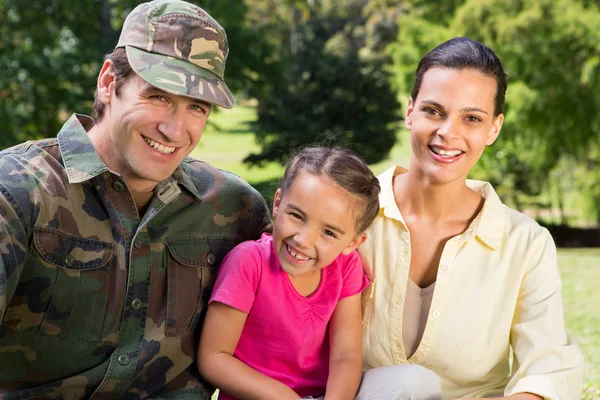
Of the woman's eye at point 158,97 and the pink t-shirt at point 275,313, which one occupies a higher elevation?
the woman's eye at point 158,97

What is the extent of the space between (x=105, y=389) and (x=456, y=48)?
1667 mm

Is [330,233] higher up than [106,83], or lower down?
lower down

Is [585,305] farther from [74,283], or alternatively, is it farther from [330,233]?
[74,283]

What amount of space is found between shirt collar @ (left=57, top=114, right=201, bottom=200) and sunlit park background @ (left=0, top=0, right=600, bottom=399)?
9.05m

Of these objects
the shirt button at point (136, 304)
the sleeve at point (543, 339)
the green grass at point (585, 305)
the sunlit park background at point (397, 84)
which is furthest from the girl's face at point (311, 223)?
the sunlit park background at point (397, 84)

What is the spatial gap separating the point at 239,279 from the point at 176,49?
30.6 inches

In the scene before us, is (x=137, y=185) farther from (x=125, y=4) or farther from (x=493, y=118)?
(x=125, y=4)

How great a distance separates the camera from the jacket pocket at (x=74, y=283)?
92.9 inches

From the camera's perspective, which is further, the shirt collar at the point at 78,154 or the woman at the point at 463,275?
the woman at the point at 463,275

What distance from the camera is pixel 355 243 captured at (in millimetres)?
2736

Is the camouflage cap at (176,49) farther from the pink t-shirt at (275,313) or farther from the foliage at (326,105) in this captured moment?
the foliage at (326,105)

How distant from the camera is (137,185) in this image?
2543 mm

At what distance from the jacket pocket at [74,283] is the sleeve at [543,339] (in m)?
1.42

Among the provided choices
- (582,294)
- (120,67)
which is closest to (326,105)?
(582,294)
